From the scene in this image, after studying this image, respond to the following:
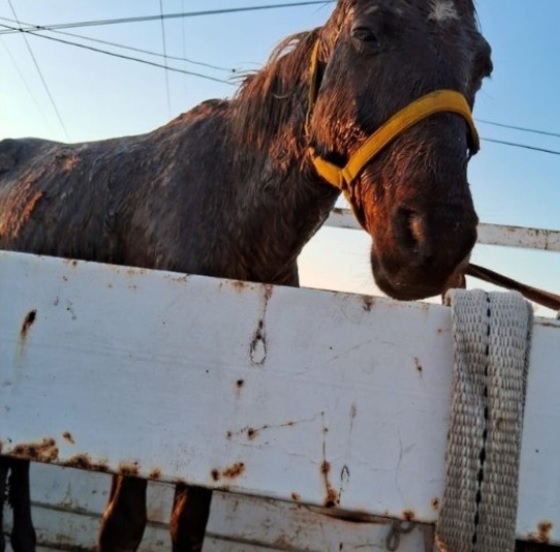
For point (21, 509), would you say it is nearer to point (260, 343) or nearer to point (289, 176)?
point (289, 176)

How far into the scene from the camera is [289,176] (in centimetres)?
190

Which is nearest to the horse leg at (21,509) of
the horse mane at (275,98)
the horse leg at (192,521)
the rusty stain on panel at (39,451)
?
the horse leg at (192,521)

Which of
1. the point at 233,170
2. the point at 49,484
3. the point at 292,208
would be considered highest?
the point at 233,170

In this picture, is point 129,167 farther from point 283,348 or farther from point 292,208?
point 283,348

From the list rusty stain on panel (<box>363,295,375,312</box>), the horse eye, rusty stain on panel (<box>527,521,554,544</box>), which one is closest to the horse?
the horse eye

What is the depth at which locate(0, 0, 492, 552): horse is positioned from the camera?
127cm

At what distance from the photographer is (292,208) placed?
1.92m

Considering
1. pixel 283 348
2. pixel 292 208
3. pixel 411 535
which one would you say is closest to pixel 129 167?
pixel 292 208

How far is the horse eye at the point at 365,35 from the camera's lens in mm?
1543

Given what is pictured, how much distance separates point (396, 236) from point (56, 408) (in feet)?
2.45

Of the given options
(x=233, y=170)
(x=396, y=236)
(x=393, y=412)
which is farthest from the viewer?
(x=233, y=170)

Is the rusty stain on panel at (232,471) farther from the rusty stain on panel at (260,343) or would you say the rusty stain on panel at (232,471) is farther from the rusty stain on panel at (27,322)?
the rusty stain on panel at (27,322)

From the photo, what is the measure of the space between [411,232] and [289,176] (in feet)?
2.44

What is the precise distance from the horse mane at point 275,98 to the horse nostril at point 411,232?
783 millimetres
